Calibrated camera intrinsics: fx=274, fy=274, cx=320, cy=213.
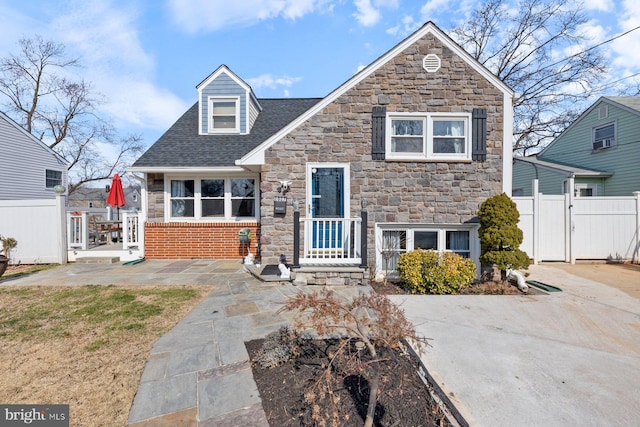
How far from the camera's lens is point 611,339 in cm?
338

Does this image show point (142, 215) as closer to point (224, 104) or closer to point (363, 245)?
point (224, 104)

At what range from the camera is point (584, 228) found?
760cm

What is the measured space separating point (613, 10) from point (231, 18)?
12.9m

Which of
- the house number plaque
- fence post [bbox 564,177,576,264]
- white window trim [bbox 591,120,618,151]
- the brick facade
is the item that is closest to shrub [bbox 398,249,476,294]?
the house number plaque

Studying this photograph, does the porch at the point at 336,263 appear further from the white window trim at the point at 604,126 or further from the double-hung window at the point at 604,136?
the double-hung window at the point at 604,136

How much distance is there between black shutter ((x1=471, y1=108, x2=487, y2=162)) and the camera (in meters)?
6.24

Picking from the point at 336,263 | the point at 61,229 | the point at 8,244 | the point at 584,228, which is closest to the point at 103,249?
the point at 61,229

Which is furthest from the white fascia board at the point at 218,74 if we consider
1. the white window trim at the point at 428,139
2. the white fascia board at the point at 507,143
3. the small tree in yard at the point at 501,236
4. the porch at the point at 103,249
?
the small tree in yard at the point at 501,236

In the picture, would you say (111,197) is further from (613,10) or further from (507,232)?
(613,10)

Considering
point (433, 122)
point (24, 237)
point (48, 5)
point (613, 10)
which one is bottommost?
point (24, 237)

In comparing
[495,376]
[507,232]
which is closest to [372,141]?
[507,232]

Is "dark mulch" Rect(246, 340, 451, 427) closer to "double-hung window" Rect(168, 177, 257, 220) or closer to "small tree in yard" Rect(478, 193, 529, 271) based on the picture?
"small tree in yard" Rect(478, 193, 529, 271)

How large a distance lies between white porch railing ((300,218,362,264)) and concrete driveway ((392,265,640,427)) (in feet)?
4.98

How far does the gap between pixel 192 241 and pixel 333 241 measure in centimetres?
444
